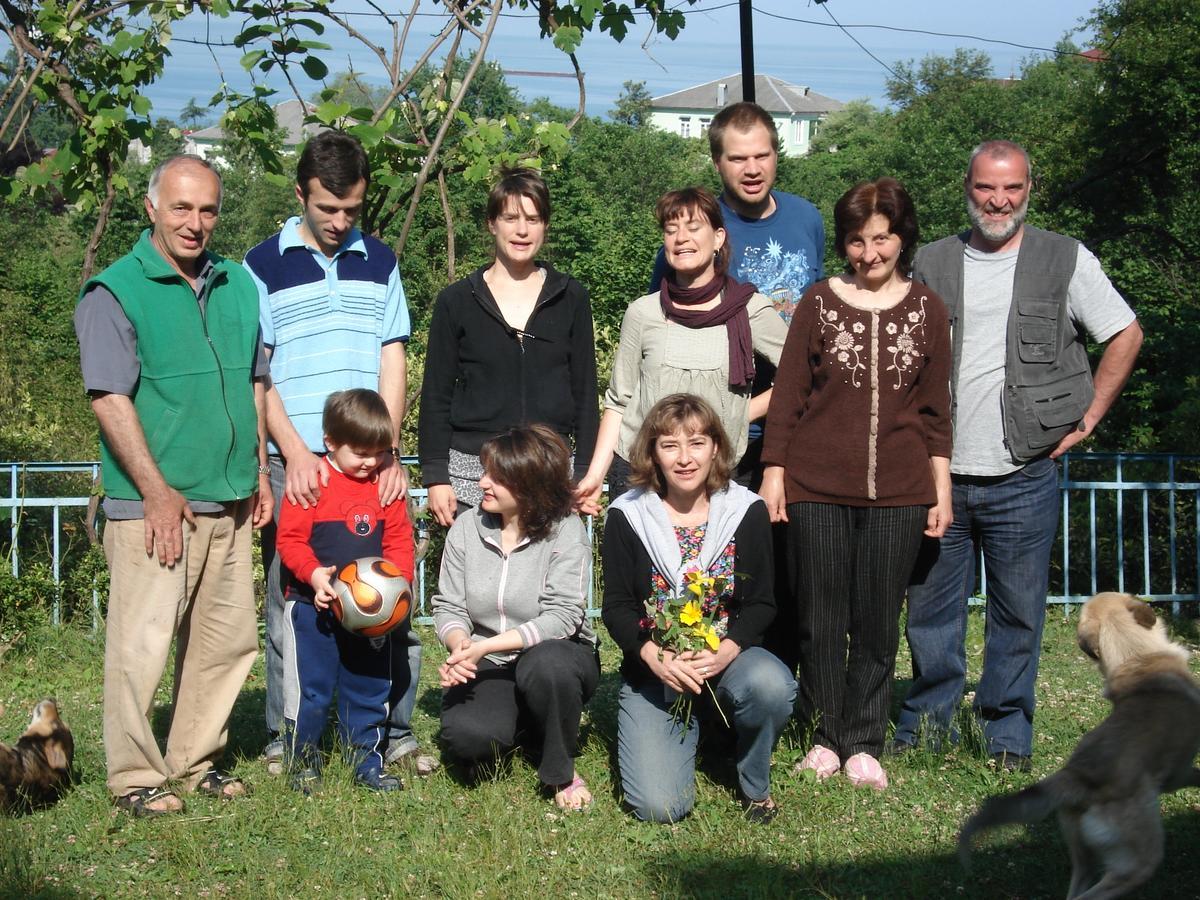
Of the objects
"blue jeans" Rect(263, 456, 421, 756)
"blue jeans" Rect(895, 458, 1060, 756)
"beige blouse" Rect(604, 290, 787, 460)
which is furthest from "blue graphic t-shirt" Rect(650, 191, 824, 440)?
"blue jeans" Rect(263, 456, 421, 756)

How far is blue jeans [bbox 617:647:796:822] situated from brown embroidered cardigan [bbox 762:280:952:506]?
0.65 m

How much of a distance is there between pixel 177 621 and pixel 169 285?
111 cm

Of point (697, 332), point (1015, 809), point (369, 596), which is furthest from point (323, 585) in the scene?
point (1015, 809)

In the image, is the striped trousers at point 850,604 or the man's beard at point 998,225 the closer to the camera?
the striped trousers at point 850,604

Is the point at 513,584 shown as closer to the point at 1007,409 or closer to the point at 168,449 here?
the point at 168,449

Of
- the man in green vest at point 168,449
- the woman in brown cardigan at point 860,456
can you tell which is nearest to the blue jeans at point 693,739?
the woman in brown cardigan at point 860,456

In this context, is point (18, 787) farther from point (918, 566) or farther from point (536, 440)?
point (918, 566)

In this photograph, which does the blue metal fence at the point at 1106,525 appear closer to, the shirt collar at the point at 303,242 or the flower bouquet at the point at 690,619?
the shirt collar at the point at 303,242

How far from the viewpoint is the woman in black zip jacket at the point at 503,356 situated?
4.41m

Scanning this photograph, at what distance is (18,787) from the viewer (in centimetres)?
405

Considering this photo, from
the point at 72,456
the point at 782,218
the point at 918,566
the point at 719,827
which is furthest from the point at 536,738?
the point at 72,456

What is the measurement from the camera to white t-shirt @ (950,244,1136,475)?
4.32 metres

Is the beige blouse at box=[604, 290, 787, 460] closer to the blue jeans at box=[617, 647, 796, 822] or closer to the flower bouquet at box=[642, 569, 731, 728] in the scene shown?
the flower bouquet at box=[642, 569, 731, 728]

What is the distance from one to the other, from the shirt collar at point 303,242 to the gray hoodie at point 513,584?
1055mm
